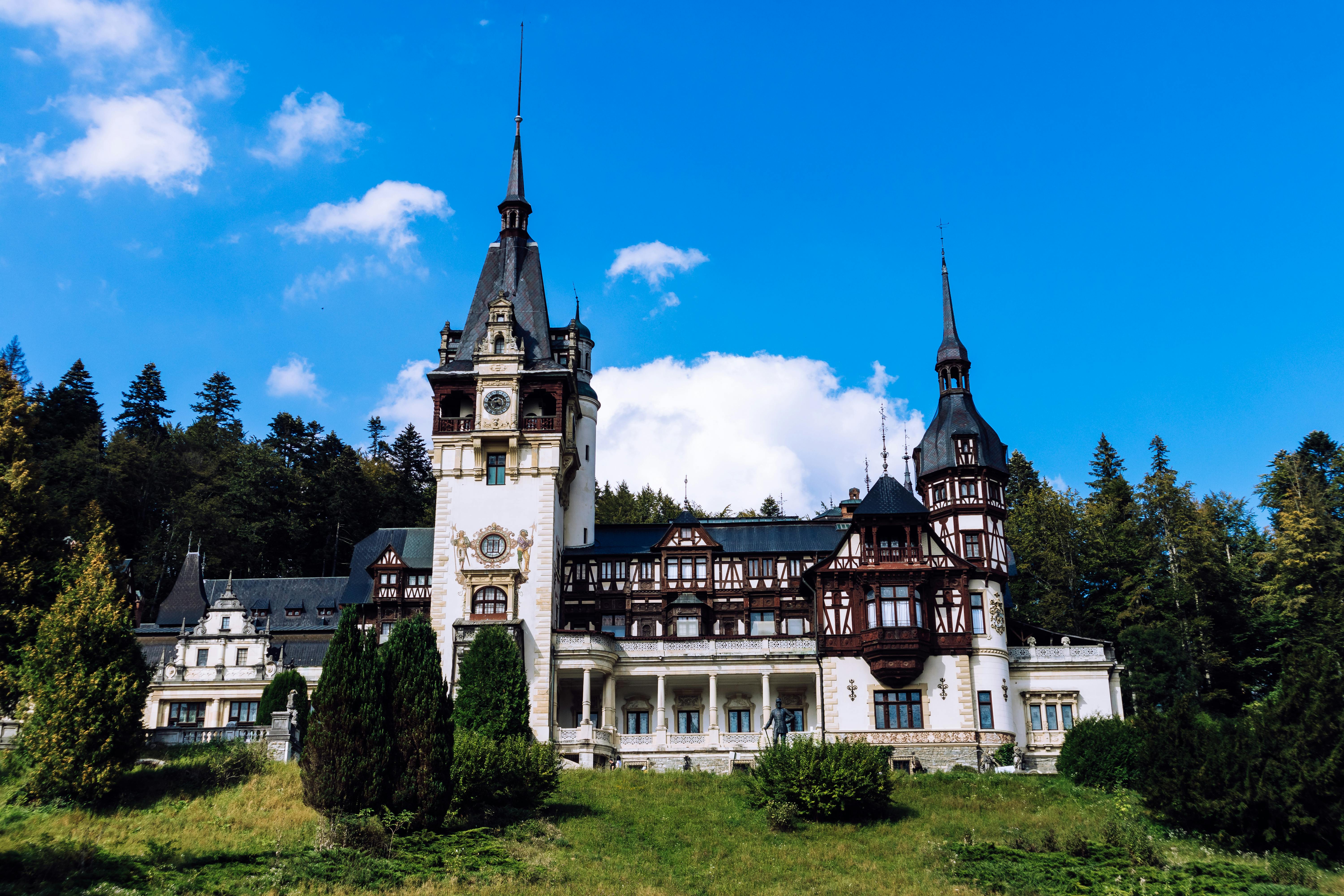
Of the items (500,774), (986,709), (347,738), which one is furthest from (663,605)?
(347,738)

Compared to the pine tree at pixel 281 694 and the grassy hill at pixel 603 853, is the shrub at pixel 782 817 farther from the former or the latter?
the pine tree at pixel 281 694

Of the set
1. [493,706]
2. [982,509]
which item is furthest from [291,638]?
[982,509]

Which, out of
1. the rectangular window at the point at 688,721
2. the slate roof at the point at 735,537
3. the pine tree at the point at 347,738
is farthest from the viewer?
the slate roof at the point at 735,537

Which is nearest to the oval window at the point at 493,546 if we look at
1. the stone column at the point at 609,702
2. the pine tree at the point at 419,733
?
the stone column at the point at 609,702

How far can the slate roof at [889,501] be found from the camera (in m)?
50.2

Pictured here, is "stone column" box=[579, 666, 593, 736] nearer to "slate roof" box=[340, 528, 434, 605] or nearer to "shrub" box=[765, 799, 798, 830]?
"slate roof" box=[340, 528, 434, 605]

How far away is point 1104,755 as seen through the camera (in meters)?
38.9

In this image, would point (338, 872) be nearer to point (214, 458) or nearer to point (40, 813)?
point (40, 813)

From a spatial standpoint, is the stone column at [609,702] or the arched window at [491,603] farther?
the arched window at [491,603]

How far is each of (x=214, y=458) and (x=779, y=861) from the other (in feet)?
207

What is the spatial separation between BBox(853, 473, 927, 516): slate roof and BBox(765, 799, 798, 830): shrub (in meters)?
19.7

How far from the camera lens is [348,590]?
6006 centimetres

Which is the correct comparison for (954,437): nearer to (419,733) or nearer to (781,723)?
(781,723)

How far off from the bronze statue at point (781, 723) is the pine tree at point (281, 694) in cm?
1806
